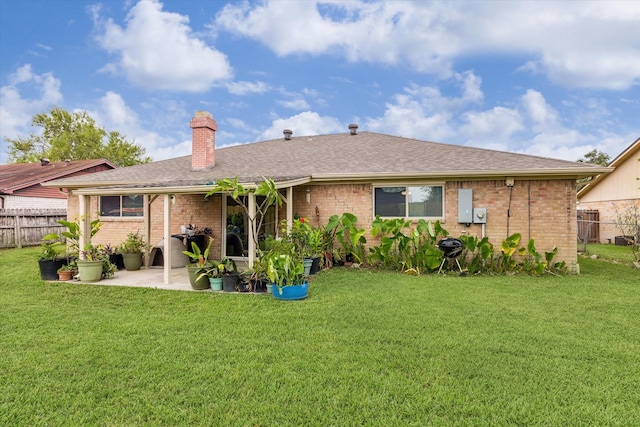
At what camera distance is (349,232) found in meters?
8.91

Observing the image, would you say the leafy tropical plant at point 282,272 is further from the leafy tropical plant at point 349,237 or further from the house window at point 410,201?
the house window at point 410,201

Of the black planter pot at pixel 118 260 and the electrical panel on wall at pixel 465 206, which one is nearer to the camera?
the electrical panel on wall at pixel 465 206

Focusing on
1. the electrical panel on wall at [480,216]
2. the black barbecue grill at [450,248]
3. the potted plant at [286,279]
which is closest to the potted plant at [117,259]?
the potted plant at [286,279]

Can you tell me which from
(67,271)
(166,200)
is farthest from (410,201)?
(67,271)

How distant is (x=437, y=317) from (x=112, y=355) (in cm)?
381

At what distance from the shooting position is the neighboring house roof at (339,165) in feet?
26.4

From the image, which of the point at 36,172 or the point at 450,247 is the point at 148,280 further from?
the point at 36,172

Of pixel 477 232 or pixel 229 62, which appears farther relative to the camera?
pixel 229 62

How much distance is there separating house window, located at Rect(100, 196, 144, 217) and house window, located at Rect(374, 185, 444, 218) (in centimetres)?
697

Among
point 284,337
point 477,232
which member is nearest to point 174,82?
point 477,232

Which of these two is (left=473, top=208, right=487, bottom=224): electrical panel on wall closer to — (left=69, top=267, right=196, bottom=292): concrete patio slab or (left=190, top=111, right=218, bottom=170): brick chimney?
(left=69, top=267, right=196, bottom=292): concrete patio slab

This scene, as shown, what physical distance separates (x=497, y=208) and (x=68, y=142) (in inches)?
1511

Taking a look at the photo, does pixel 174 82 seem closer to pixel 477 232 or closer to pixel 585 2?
pixel 477 232

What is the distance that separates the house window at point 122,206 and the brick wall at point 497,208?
81.9 inches
